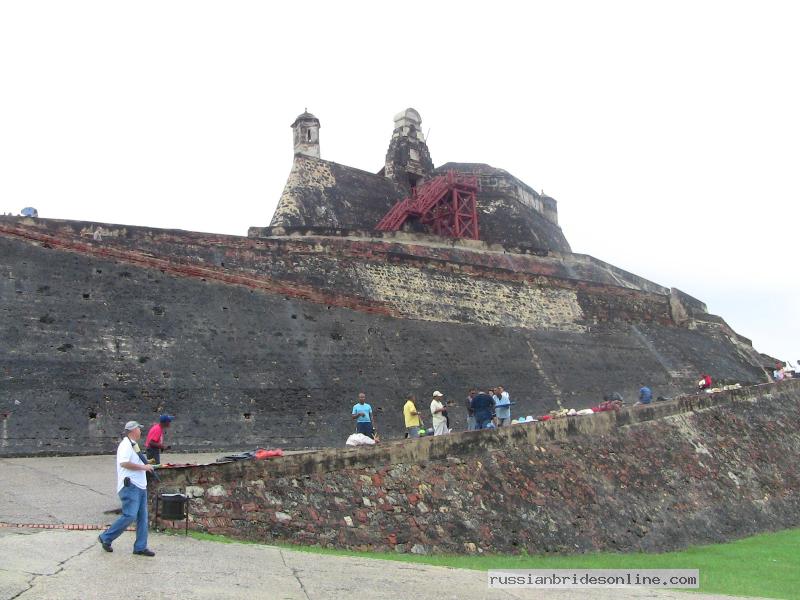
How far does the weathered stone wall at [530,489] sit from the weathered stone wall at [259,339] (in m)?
3.98

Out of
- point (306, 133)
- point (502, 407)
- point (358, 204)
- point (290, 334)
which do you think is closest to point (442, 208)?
point (358, 204)

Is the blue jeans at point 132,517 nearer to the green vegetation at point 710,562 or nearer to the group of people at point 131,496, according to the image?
the group of people at point 131,496

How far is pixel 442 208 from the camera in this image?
97.8 ft

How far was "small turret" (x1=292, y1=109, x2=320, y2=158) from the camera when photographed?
28484mm

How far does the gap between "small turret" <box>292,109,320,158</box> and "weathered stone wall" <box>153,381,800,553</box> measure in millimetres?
17257

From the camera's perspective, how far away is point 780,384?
1941 cm

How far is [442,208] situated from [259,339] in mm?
16104

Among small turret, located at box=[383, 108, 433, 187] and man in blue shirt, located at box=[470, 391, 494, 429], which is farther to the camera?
small turret, located at box=[383, 108, 433, 187]

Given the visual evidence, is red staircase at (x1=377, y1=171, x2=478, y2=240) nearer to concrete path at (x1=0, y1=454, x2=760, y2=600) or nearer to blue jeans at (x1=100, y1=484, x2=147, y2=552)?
concrete path at (x1=0, y1=454, x2=760, y2=600)

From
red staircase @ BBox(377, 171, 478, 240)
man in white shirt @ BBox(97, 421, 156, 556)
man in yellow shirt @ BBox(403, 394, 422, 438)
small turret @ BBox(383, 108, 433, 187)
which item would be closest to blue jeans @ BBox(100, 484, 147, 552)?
man in white shirt @ BBox(97, 421, 156, 556)

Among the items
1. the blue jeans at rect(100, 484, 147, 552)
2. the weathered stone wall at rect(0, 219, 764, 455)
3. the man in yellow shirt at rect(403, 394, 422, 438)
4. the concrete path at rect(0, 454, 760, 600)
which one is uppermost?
the weathered stone wall at rect(0, 219, 764, 455)

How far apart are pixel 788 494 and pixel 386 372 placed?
787 cm

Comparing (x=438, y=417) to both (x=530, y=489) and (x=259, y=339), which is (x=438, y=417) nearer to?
(x=530, y=489)

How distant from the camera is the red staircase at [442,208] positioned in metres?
28.9
